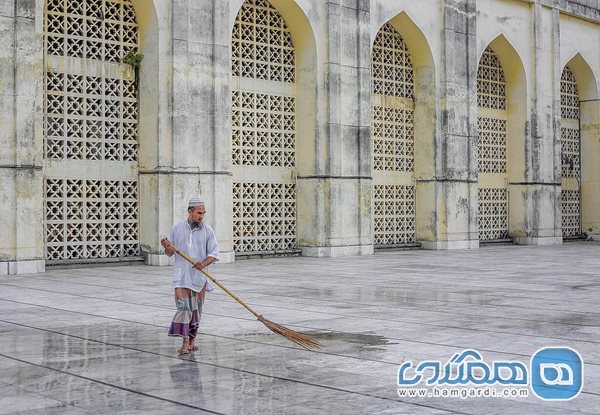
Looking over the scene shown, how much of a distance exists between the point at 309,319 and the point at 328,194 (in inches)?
402

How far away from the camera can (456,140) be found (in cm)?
2167

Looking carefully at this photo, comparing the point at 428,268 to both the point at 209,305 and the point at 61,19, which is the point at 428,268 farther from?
the point at 61,19

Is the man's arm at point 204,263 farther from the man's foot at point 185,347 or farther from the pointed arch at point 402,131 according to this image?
the pointed arch at point 402,131

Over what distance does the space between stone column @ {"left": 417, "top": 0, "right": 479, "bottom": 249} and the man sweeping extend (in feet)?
48.6

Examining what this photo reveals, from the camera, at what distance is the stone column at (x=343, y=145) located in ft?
61.5

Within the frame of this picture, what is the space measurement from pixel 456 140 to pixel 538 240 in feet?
15.1

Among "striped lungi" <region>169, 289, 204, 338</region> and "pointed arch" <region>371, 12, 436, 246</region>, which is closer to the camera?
"striped lungi" <region>169, 289, 204, 338</region>

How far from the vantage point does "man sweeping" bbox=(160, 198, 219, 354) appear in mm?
6867

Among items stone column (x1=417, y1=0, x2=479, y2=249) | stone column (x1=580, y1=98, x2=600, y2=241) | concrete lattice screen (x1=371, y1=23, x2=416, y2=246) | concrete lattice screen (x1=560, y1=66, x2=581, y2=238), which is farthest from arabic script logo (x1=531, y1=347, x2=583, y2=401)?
stone column (x1=580, y1=98, x2=600, y2=241)

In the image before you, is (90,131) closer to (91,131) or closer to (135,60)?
(91,131)

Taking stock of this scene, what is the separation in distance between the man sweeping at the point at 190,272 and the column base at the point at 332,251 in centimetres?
1151

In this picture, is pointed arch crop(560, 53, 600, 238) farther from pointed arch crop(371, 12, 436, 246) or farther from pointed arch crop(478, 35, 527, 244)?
pointed arch crop(371, 12, 436, 246)

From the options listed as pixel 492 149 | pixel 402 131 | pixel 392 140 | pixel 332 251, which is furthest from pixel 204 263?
pixel 492 149

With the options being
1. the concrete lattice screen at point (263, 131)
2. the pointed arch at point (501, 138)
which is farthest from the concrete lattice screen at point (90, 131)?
the pointed arch at point (501, 138)
